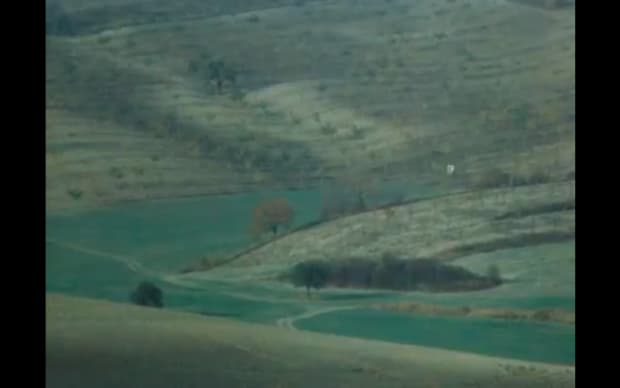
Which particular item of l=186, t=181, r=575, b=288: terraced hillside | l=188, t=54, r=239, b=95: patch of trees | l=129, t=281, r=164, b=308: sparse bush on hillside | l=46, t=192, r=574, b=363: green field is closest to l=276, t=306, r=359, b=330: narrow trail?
l=46, t=192, r=574, b=363: green field

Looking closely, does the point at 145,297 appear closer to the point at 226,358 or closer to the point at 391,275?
the point at 226,358

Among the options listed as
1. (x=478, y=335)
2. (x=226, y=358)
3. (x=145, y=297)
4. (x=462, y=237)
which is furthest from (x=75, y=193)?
(x=478, y=335)

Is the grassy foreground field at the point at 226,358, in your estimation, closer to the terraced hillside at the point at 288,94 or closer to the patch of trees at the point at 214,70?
the terraced hillside at the point at 288,94

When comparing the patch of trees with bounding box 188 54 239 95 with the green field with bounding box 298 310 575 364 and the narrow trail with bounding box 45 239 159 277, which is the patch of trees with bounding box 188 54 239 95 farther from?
the green field with bounding box 298 310 575 364

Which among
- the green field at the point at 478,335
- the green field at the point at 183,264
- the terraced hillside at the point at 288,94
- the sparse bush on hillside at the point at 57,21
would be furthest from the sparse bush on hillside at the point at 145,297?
the sparse bush on hillside at the point at 57,21
